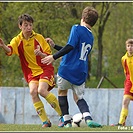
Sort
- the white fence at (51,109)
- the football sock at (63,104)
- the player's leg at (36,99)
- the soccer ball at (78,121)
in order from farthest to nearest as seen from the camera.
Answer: the white fence at (51,109), the player's leg at (36,99), the football sock at (63,104), the soccer ball at (78,121)

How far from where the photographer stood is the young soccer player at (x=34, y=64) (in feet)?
33.0

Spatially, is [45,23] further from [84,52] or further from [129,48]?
[84,52]

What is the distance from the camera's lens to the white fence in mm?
18406

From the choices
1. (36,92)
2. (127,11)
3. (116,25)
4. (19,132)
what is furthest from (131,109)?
(116,25)

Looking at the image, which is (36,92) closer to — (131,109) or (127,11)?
(131,109)

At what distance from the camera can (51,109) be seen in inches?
733

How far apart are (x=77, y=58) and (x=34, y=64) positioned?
1303mm

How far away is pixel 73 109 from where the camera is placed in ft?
60.0

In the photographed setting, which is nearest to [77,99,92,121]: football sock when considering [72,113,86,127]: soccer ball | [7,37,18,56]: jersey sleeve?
[72,113,86,127]: soccer ball

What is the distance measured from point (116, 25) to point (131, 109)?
2421 cm

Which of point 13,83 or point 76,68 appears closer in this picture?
point 76,68

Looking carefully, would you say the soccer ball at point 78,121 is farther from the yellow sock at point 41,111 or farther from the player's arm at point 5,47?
the player's arm at point 5,47

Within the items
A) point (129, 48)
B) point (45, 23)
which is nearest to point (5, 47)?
point (129, 48)

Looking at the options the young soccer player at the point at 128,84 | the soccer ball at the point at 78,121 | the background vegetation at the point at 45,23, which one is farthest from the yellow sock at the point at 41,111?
the background vegetation at the point at 45,23
